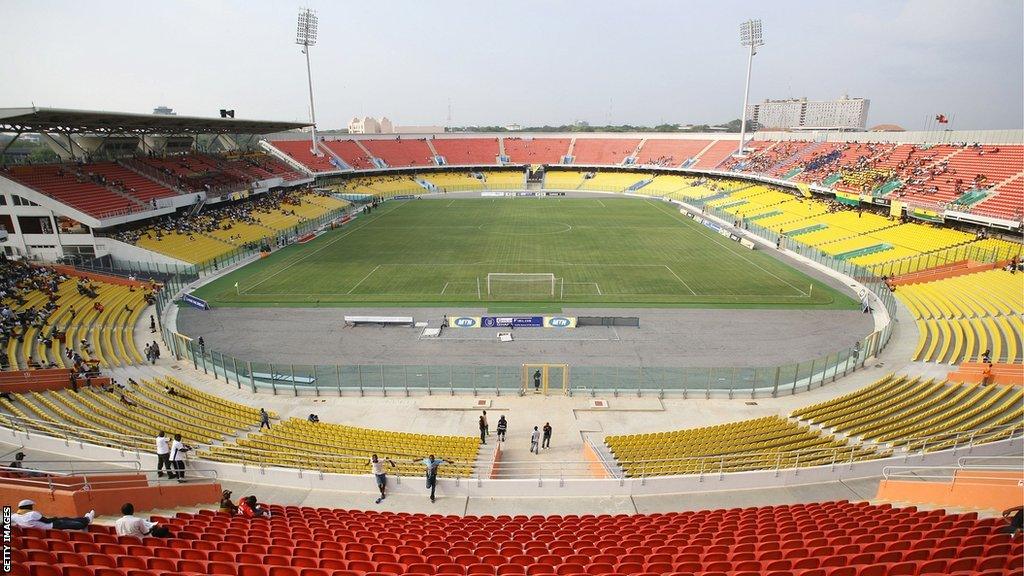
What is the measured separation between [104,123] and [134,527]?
1858 inches

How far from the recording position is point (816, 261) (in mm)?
42500

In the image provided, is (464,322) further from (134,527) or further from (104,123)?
(104,123)

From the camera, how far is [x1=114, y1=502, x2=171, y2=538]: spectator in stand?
27.0ft

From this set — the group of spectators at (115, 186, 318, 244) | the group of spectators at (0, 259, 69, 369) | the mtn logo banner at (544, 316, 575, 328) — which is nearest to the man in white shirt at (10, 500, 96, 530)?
the group of spectators at (0, 259, 69, 369)

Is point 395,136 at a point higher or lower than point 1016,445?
higher

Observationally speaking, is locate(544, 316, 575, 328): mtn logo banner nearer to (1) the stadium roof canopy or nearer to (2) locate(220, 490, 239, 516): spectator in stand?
(2) locate(220, 490, 239, 516): spectator in stand

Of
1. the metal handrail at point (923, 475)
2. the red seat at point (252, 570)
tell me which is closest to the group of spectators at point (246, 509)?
the red seat at point (252, 570)

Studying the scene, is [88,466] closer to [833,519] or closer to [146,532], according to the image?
[146,532]

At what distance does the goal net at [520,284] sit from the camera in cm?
3591

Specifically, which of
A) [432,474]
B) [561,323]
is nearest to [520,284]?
[561,323]

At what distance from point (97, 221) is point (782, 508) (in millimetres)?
45612

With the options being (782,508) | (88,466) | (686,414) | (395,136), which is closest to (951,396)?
(686,414)

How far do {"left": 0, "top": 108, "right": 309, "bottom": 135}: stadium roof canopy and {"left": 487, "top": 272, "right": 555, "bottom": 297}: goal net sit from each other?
98.6 ft

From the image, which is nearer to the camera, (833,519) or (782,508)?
(833,519)
